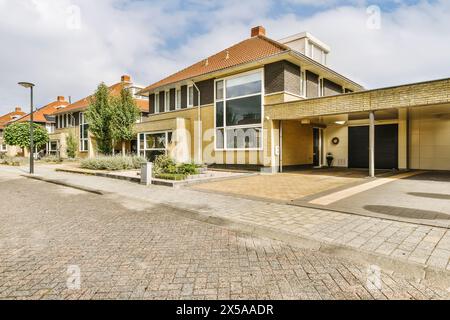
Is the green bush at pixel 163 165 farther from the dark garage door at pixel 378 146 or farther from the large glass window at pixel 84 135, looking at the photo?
the large glass window at pixel 84 135

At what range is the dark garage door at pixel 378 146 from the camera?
1619 cm

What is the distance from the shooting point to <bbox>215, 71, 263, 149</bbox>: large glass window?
610 inches

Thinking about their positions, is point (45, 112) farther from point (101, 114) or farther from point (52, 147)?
point (101, 114)

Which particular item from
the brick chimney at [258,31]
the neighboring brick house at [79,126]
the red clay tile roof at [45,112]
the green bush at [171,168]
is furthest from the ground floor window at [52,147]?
the brick chimney at [258,31]

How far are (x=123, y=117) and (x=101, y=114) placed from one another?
6.76ft

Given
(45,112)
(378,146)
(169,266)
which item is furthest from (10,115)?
(169,266)

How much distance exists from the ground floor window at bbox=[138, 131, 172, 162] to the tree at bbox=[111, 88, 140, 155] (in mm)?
1145

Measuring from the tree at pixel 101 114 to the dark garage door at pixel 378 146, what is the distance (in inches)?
731

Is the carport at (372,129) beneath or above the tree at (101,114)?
beneath

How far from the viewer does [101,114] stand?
22062 mm
